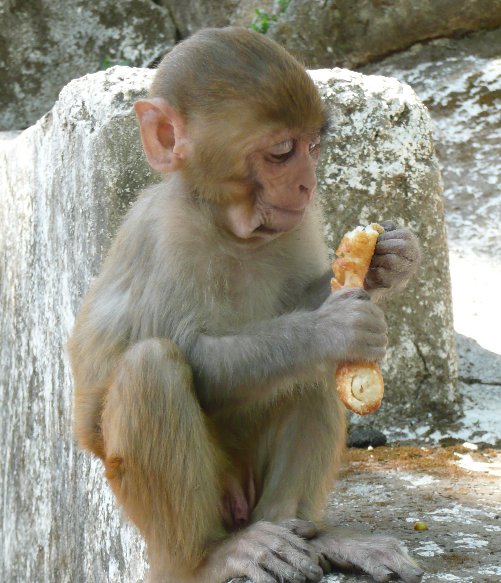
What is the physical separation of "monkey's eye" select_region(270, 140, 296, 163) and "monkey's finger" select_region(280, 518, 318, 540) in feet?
4.63

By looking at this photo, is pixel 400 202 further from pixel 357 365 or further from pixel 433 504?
pixel 357 365

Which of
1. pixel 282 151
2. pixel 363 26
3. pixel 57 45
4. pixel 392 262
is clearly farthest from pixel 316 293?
pixel 57 45

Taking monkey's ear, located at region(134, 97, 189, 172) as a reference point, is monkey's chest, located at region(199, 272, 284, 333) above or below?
below

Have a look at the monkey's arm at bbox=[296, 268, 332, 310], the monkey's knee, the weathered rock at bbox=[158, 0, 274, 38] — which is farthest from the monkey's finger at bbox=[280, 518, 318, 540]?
the weathered rock at bbox=[158, 0, 274, 38]

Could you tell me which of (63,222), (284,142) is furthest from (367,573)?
(63,222)

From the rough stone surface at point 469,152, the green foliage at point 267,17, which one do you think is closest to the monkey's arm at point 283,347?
the rough stone surface at point 469,152

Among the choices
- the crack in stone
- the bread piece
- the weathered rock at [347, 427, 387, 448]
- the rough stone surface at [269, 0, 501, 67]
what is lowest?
the weathered rock at [347, 427, 387, 448]

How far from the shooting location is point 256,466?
168 inches

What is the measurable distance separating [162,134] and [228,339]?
2.87ft

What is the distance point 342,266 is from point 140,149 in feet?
6.63

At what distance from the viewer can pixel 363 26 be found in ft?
37.0

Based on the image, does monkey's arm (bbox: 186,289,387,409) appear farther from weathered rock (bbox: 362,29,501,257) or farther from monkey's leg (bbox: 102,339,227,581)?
weathered rock (bbox: 362,29,501,257)

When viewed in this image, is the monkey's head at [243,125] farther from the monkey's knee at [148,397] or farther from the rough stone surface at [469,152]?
the rough stone surface at [469,152]

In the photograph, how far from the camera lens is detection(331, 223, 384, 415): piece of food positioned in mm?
3795
